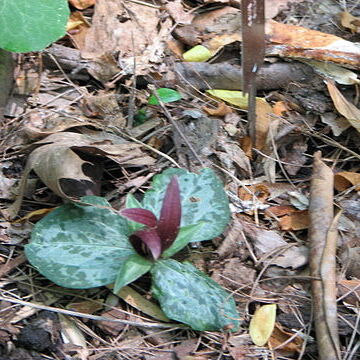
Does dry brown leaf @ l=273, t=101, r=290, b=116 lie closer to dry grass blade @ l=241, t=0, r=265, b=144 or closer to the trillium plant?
dry grass blade @ l=241, t=0, r=265, b=144

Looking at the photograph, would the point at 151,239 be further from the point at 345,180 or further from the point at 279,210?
the point at 345,180

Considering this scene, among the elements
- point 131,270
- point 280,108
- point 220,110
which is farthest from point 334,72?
point 131,270

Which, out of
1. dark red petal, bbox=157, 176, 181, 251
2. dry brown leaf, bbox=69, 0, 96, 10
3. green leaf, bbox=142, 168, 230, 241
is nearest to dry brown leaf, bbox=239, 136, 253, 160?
green leaf, bbox=142, 168, 230, 241

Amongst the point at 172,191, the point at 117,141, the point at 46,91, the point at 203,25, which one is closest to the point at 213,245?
the point at 172,191

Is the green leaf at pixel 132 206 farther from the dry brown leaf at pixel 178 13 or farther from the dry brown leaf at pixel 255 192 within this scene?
the dry brown leaf at pixel 178 13

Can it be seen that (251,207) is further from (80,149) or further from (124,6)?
(124,6)

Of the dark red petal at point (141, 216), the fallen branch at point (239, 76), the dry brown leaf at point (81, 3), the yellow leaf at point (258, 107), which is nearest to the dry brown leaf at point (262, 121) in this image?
the yellow leaf at point (258, 107)
